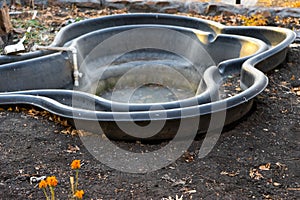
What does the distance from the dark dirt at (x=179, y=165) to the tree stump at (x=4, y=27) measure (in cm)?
178

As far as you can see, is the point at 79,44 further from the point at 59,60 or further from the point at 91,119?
the point at 91,119

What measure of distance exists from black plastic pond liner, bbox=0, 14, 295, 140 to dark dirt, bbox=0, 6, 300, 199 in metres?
0.16

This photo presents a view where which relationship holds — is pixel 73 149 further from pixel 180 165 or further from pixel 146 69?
pixel 146 69

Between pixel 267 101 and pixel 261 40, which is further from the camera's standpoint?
pixel 261 40

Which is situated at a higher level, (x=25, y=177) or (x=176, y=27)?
(x=176, y=27)

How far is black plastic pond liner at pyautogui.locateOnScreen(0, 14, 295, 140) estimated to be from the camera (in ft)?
10.4

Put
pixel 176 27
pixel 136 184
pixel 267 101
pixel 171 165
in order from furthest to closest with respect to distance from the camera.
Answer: pixel 176 27
pixel 267 101
pixel 171 165
pixel 136 184

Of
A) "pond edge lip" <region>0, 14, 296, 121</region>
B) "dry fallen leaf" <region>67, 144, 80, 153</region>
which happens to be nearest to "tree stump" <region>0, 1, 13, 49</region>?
"pond edge lip" <region>0, 14, 296, 121</region>

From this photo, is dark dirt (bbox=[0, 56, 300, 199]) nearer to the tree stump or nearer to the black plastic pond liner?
the black plastic pond liner

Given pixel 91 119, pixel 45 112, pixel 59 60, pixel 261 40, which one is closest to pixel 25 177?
pixel 91 119

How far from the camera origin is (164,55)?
5.26 metres

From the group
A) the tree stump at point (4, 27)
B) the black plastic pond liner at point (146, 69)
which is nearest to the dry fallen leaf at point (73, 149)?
the black plastic pond liner at point (146, 69)

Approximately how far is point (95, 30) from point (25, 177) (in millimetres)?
2900

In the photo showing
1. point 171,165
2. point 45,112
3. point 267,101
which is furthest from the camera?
point 267,101
